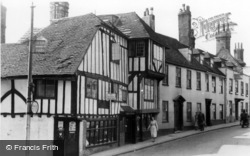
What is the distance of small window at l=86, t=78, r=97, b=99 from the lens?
16609mm

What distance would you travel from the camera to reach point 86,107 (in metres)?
16.4

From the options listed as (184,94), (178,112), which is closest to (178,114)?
(178,112)

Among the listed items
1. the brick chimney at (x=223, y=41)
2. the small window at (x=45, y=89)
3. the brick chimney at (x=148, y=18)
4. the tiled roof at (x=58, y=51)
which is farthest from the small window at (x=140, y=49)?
the brick chimney at (x=223, y=41)

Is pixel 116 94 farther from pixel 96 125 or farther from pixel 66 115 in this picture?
pixel 66 115

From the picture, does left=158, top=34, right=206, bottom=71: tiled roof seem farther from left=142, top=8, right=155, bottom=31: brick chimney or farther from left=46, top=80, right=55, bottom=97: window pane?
left=46, top=80, right=55, bottom=97: window pane

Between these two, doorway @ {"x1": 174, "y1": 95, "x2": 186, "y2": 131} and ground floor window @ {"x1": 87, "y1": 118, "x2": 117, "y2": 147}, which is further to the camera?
doorway @ {"x1": 174, "y1": 95, "x2": 186, "y2": 131}

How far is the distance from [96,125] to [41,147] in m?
3.19

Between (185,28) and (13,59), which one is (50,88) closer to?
(13,59)

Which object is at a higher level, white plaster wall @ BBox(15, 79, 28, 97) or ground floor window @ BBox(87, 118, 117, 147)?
white plaster wall @ BBox(15, 79, 28, 97)

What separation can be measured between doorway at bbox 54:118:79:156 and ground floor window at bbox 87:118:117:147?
3.02 ft

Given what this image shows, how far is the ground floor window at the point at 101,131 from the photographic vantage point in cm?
1680

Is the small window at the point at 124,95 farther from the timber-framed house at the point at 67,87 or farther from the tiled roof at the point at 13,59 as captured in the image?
the tiled roof at the point at 13,59

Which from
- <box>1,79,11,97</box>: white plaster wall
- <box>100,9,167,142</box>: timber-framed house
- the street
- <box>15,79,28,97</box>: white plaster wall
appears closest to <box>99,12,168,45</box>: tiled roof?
<box>100,9,167,142</box>: timber-framed house

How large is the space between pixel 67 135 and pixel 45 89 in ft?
7.89
